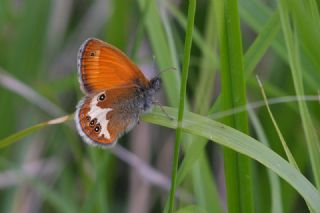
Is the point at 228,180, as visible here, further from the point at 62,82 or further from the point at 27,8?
the point at 27,8

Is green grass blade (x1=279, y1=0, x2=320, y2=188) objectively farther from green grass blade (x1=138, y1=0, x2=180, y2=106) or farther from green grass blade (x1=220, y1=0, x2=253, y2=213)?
green grass blade (x1=138, y1=0, x2=180, y2=106)

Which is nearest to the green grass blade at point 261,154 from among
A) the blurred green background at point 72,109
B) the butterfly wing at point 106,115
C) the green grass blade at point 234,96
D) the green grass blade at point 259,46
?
the green grass blade at point 234,96

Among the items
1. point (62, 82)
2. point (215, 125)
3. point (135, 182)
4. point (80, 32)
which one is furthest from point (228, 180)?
point (80, 32)

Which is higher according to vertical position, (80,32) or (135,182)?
(80,32)

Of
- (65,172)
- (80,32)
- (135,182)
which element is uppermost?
(80,32)

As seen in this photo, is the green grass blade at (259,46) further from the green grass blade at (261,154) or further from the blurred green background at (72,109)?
the blurred green background at (72,109)

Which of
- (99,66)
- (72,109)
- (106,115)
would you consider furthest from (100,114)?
(72,109)

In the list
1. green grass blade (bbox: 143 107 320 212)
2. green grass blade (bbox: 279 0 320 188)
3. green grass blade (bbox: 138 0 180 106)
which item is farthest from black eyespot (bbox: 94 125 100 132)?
green grass blade (bbox: 279 0 320 188)

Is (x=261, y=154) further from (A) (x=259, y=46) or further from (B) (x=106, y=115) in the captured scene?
(B) (x=106, y=115)
